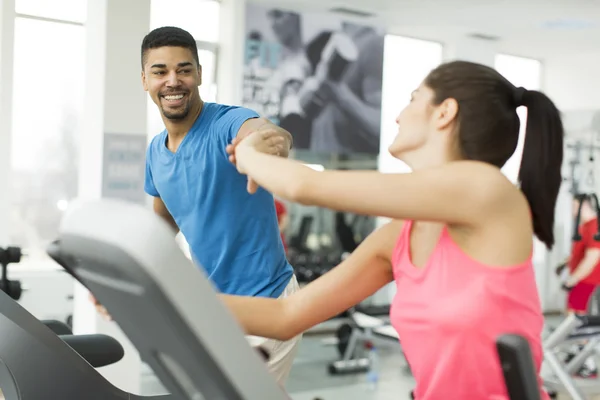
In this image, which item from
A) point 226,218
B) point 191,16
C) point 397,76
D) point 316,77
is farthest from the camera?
point 397,76

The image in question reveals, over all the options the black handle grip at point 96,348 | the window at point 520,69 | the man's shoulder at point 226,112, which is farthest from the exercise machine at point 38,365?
the window at point 520,69

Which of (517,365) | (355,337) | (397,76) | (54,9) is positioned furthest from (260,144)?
(397,76)

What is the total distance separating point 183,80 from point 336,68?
5.40 meters

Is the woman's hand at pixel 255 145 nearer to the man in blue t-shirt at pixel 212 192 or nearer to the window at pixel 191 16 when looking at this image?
the man in blue t-shirt at pixel 212 192

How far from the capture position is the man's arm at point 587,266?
5668mm

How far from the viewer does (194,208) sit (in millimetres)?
2152

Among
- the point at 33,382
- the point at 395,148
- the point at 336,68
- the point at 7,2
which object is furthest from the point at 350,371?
the point at 395,148

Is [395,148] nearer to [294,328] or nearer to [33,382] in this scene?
[294,328]

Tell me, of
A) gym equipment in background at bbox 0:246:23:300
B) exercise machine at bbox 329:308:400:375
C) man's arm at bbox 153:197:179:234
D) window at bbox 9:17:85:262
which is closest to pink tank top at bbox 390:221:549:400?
man's arm at bbox 153:197:179:234

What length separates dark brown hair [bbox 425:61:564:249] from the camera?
1.24m

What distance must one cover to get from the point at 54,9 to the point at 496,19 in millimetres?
4171

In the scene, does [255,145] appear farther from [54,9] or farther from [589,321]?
[54,9]

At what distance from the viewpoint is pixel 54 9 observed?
5.92 metres

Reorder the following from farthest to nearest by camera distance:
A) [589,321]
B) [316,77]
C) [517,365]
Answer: [316,77]
[589,321]
[517,365]
